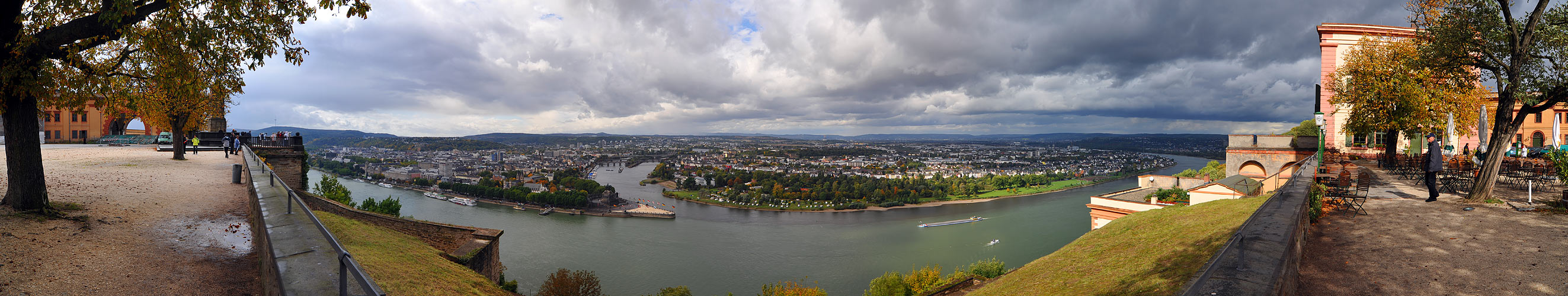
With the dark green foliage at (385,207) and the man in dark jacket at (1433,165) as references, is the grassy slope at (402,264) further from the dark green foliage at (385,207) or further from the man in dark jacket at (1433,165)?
the man in dark jacket at (1433,165)

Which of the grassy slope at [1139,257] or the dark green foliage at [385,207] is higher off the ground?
the grassy slope at [1139,257]

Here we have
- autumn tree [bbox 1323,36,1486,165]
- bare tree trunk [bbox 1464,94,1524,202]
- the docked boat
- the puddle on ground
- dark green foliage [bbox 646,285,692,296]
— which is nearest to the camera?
the puddle on ground

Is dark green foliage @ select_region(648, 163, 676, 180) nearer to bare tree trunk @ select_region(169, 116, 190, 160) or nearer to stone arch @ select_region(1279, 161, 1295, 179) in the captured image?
bare tree trunk @ select_region(169, 116, 190, 160)

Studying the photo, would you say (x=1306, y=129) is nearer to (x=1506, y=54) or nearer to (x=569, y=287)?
(x=1506, y=54)

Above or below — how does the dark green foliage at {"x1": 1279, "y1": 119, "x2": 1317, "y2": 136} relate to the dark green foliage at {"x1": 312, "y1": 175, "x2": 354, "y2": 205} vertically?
above

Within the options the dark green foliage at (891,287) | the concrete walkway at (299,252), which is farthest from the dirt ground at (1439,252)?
the dark green foliage at (891,287)

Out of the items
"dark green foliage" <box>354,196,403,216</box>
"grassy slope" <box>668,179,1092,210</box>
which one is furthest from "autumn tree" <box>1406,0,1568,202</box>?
"grassy slope" <box>668,179,1092,210</box>
